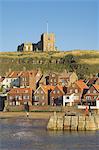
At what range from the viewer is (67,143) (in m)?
32.7

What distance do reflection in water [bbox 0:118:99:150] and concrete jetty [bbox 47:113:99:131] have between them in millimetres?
958

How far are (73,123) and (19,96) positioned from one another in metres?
22.9

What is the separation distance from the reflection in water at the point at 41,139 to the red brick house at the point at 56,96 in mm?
16533

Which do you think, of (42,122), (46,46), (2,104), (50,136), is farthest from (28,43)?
(50,136)

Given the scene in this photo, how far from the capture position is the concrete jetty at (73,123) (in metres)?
39.0

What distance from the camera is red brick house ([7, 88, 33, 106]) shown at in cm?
6116

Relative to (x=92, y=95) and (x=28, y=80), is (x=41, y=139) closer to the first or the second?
(x=92, y=95)

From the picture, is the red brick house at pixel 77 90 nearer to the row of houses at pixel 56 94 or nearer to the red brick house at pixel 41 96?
the row of houses at pixel 56 94

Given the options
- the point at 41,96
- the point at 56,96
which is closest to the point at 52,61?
the point at 41,96

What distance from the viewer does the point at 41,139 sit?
113 ft

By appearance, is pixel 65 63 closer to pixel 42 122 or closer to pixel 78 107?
pixel 78 107

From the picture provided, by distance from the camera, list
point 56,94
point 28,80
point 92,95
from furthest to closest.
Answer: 1. point 28,80
2. point 56,94
3. point 92,95

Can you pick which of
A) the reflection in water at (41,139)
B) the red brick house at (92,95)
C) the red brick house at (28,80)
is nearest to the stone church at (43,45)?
the red brick house at (28,80)

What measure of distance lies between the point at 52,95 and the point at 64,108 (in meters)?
3.96
